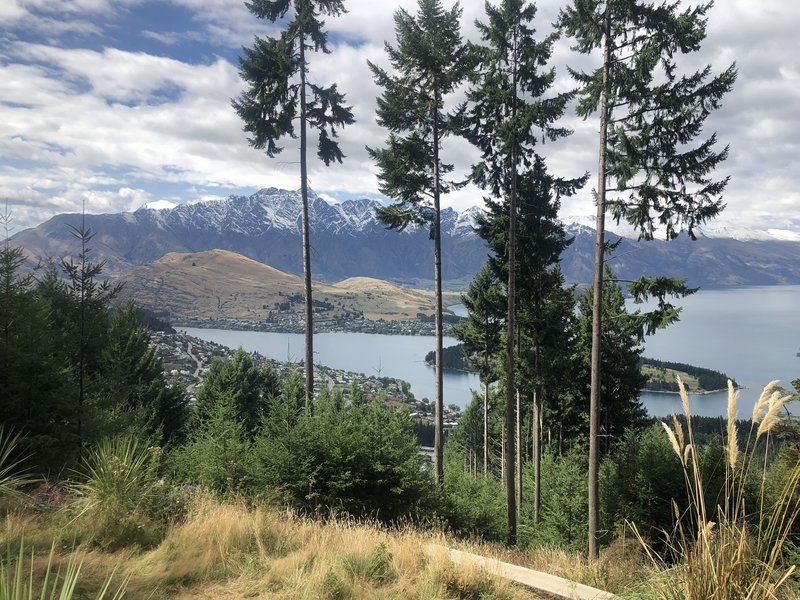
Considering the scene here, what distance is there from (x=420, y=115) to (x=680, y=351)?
9875cm

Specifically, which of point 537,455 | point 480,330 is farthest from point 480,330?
point 537,455

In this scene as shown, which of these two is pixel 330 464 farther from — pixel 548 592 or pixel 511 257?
pixel 511 257

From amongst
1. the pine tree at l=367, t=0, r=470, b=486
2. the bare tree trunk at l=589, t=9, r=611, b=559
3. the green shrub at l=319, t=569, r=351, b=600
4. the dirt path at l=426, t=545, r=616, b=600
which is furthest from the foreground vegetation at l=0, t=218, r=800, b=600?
the pine tree at l=367, t=0, r=470, b=486

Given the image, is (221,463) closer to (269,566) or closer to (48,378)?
(48,378)

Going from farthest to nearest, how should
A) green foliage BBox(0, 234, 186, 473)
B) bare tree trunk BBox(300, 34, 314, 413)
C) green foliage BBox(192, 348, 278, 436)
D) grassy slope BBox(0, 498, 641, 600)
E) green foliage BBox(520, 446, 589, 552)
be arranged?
green foliage BBox(192, 348, 278, 436), green foliage BBox(520, 446, 589, 552), bare tree trunk BBox(300, 34, 314, 413), green foliage BBox(0, 234, 186, 473), grassy slope BBox(0, 498, 641, 600)

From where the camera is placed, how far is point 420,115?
1248cm

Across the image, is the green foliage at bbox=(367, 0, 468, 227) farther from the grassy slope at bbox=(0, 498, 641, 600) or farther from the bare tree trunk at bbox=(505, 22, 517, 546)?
the grassy slope at bbox=(0, 498, 641, 600)

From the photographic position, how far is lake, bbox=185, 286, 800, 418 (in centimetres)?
6444

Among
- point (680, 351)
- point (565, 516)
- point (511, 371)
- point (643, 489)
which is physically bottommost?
point (680, 351)

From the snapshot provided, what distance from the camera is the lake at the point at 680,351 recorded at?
64.4 metres

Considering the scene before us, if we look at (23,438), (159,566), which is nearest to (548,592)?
(159,566)

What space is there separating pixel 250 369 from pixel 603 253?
2121 cm

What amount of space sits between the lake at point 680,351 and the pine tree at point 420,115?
1470 inches

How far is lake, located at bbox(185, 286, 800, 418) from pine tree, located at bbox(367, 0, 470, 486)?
3735 centimetres
